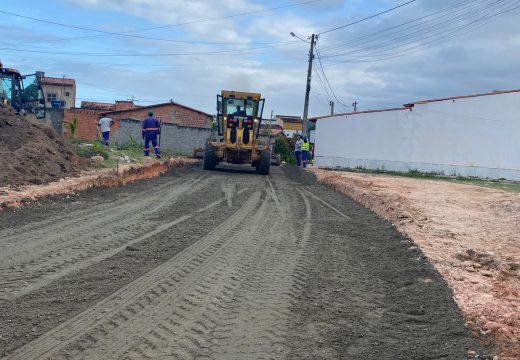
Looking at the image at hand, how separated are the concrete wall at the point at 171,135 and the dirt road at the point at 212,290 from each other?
23315mm

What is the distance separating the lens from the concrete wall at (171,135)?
3384cm

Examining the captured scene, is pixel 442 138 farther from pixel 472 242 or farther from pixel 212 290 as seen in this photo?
pixel 212 290

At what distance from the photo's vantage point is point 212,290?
5949 mm

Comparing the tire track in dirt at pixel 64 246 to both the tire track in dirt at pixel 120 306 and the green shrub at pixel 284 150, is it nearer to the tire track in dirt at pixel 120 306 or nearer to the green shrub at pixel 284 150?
the tire track in dirt at pixel 120 306

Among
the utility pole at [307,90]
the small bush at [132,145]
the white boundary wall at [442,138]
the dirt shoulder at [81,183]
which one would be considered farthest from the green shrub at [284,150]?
the dirt shoulder at [81,183]

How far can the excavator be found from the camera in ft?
69.6

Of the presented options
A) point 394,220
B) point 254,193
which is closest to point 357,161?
point 254,193

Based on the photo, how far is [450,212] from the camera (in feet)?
41.2

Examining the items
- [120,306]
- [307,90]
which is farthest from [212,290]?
[307,90]

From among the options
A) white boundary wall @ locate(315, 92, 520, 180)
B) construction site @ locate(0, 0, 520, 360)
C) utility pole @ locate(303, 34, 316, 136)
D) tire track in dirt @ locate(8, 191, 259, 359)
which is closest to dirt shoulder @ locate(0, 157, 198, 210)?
construction site @ locate(0, 0, 520, 360)

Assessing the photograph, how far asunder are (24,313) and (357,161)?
108 ft

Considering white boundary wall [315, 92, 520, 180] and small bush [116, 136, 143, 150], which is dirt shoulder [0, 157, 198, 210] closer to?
small bush [116, 136, 143, 150]

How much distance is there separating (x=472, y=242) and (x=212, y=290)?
5042 mm

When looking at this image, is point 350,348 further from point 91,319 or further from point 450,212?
point 450,212
